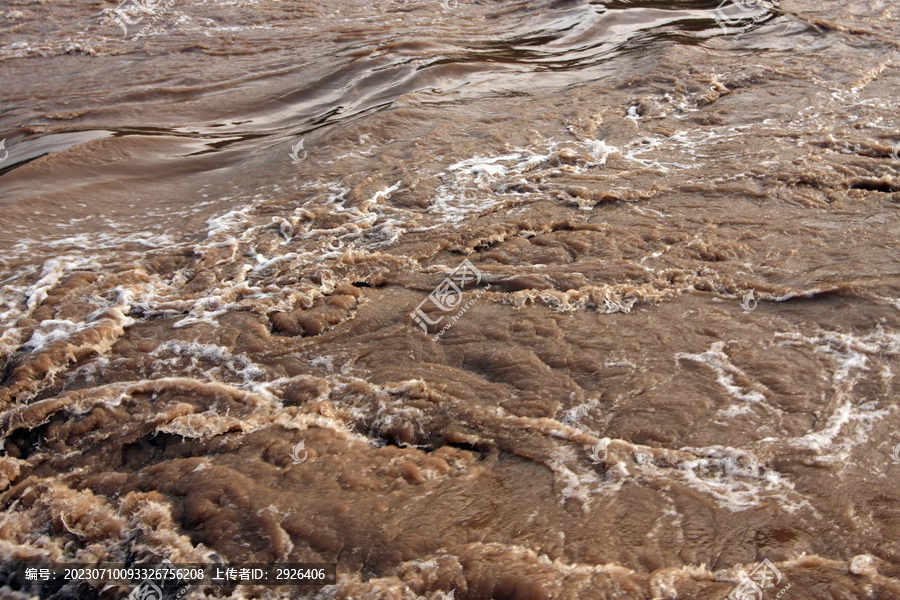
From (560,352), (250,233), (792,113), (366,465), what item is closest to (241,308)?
(250,233)

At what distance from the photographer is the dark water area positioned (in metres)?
3.27

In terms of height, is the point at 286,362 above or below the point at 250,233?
below

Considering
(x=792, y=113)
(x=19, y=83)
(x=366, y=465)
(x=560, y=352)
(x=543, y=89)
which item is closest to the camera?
(x=366, y=465)

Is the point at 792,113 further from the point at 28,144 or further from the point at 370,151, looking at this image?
the point at 28,144

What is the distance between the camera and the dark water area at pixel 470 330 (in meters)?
3.27

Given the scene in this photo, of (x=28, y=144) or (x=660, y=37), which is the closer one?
(x=28, y=144)

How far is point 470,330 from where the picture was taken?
15.6ft

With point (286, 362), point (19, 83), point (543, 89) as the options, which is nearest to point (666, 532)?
point (286, 362)

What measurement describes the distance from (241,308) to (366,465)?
2208 mm

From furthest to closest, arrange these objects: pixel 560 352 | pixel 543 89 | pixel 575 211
Result: pixel 543 89, pixel 575 211, pixel 560 352

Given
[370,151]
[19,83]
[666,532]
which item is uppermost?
[19,83]

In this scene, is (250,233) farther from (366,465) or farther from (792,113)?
(792,113)

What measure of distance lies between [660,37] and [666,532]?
9611 mm

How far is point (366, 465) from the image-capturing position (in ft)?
12.2
